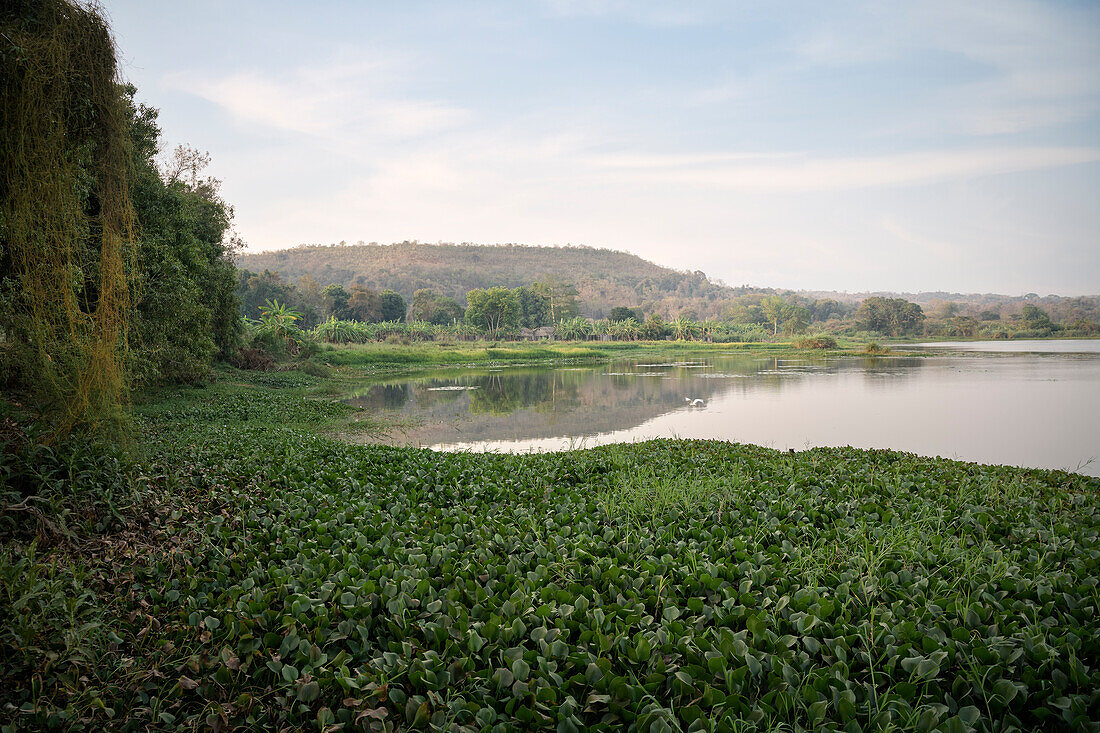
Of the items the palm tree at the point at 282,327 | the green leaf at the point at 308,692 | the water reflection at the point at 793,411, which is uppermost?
the palm tree at the point at 282,327

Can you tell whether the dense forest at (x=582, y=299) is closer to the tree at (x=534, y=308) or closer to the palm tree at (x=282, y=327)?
the tree at (x=534, y=308)

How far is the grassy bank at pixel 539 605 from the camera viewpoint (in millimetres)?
2227

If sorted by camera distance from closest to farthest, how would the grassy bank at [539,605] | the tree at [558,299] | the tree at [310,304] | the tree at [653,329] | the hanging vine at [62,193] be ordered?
the grassy bank at [539,605] < the hanging vine at [62,193] < the tree at [310,304] < the tree at [653,329] < the tree at [558,299]

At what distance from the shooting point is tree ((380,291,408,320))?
69312mm

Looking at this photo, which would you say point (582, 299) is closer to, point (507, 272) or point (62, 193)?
point (507, 272)

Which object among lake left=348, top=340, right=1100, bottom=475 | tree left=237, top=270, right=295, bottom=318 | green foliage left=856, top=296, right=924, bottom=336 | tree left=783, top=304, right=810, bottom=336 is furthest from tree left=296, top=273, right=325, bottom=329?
green foliage left=856, top=296, right=924, bottom=336

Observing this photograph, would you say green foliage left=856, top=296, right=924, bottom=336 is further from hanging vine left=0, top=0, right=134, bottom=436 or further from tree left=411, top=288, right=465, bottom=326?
hanging vine left=0, top=0, right=134, bottom=436

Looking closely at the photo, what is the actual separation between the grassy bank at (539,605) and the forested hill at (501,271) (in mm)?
93260

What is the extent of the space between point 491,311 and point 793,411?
51741mm

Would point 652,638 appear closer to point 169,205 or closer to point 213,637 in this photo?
point 213,637

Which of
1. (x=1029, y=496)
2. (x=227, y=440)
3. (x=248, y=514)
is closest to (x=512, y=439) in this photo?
(x=227, y=440)

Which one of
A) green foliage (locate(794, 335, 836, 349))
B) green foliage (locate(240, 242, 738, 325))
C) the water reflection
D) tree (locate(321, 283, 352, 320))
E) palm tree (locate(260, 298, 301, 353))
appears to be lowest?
the water reflection

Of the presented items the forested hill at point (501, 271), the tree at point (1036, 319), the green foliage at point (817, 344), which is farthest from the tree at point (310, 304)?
the tree at point (1036, 319)

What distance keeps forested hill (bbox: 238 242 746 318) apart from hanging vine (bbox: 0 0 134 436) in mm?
92687
